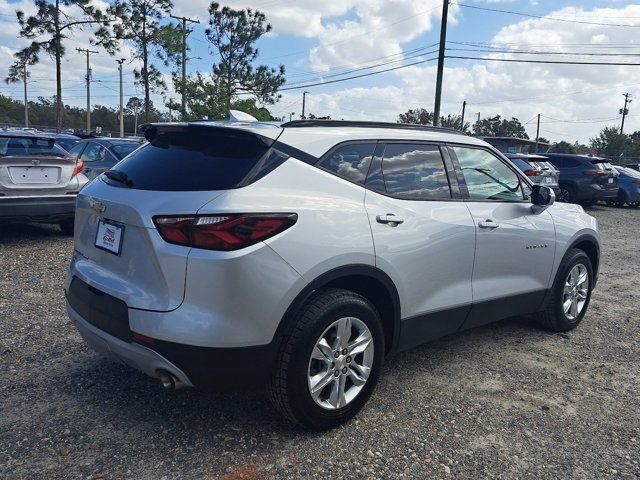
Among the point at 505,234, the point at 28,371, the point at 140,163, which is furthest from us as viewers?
the point at 505,234

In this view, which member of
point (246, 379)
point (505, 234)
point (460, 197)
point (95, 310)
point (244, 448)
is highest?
point (460, 197)

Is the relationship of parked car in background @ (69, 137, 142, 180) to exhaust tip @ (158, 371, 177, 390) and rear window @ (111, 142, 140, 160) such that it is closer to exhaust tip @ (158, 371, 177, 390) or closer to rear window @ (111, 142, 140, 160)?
rear window @ (111, 142, 140, 160)

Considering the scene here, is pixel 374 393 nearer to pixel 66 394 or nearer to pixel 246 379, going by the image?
pixel 246 379

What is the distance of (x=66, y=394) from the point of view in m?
3.37

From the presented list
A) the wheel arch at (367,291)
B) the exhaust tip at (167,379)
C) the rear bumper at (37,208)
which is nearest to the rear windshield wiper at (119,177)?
the exhaust tip at (167,379)

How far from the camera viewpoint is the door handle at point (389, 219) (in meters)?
3.12

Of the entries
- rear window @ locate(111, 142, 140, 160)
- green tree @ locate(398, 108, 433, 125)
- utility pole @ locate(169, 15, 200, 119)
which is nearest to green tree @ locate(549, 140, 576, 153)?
green tree @ locate(398, 108, 433, 125)

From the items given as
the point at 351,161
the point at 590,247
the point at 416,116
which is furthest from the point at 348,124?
the point at 416,116

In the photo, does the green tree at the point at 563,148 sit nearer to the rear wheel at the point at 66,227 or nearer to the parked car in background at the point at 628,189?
the parked car in background at the point at 628,189

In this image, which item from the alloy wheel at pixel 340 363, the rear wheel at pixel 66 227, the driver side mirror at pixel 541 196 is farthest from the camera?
the rear wheel at pixel 66 227

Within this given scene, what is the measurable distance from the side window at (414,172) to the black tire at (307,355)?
0.78 metres

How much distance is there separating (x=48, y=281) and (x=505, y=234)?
4.70 meters

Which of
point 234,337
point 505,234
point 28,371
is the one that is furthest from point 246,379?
point 505,234

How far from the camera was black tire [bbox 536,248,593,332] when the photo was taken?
4679mm
